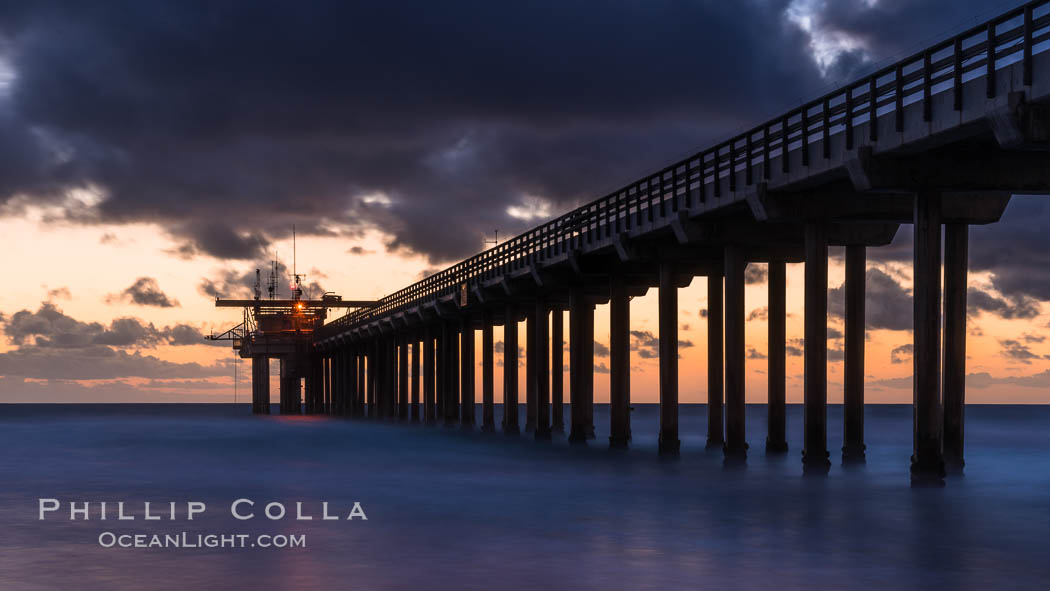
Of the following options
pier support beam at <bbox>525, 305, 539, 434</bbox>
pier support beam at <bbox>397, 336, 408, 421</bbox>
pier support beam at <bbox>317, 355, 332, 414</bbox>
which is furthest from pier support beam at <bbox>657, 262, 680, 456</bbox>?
pier support beam at <bbox>317, 355, 332, 414</bbox>

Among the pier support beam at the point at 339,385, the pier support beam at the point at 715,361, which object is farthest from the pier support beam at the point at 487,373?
the pier support beam at the point at 339,385

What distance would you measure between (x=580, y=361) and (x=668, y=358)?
922 centimetres

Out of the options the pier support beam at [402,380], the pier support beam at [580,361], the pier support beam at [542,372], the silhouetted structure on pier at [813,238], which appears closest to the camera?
the silhouetted structure on pier at [813,238]

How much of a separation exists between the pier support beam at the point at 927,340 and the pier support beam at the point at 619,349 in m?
18.6

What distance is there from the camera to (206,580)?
1642cm

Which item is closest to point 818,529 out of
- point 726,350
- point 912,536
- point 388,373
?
point 912,536

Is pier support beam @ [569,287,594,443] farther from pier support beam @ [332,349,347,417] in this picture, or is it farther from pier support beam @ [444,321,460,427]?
pier support beam @ [332,349,347,417]

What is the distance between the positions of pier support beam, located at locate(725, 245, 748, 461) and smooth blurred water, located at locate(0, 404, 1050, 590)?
2.68 feet

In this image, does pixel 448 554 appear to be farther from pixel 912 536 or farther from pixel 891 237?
pixel 891 237

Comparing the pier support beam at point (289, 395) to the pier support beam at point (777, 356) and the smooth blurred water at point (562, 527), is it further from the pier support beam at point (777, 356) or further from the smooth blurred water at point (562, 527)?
the pier support beam at point (777, 356)

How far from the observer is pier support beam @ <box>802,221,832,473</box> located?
32469mm

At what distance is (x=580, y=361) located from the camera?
50.3 m

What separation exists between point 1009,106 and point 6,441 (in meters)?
59.6

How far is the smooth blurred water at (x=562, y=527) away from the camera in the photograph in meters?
17.1
